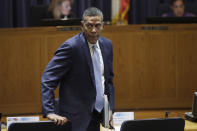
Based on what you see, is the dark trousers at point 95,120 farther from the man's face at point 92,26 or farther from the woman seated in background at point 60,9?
the woman seated in background at point 60,9

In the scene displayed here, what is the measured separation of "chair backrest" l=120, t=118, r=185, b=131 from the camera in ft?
10.0

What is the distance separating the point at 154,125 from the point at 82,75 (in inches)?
28.8

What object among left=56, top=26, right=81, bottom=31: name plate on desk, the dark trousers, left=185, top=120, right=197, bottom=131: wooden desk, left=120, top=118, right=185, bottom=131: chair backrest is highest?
left=56, top=26, right=81, bottom=31: name plate on desk

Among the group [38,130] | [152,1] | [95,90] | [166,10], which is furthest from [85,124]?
[152,1]

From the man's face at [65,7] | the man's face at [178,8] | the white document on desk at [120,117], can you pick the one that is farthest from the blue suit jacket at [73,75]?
the man's face at [178,8]

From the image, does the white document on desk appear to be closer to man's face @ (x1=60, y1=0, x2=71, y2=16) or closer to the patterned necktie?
the patterned necktie

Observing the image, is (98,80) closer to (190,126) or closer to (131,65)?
(190,126)

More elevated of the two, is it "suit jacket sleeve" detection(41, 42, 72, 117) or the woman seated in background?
the woman seated in background

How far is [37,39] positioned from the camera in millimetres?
6000

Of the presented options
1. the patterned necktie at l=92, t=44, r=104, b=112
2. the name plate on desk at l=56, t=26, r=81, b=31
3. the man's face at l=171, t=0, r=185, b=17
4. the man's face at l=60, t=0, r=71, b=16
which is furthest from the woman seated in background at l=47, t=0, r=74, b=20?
the patterned necktie at l=92, t=44, r=104, b=112

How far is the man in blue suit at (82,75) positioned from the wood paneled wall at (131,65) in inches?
96.6

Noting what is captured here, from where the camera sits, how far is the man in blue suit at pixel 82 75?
3508 millimetres

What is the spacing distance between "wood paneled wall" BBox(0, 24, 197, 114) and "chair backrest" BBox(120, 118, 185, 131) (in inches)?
119

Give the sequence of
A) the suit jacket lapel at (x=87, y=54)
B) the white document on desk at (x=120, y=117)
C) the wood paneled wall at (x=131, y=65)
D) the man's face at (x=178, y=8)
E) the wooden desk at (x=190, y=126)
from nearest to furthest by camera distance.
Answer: the suit jacket lapel at (x=87, y=54) → the wooden desk at (x=190, y=126) → the white document on desk at (x=120, y=117) → the wood paneled wall at (x=131, y=65) → the man's face at (x=178, y=8)
